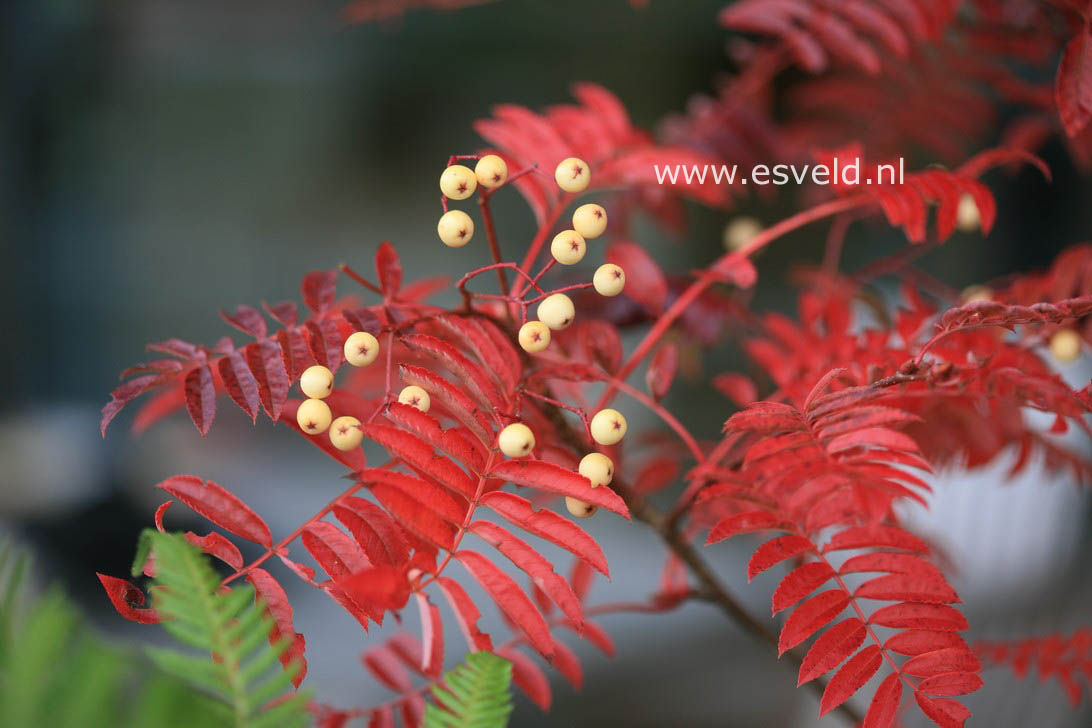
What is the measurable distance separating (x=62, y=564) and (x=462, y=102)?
6.02ft

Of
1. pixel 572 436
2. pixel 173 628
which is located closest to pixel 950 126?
pixel 572 436

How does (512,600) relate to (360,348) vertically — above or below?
below

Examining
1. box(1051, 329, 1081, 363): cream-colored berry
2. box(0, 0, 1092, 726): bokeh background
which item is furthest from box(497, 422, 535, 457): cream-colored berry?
box(0, 0, 1092, 726): bokeh background

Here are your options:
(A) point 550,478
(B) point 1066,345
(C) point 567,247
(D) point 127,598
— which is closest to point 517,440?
(A) point 550,478

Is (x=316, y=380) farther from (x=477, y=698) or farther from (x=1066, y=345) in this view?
(x=1066, y=345)

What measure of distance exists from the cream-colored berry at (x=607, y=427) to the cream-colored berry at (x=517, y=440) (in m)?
0.07

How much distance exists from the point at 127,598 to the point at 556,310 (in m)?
0.29

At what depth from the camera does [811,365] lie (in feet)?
2.05

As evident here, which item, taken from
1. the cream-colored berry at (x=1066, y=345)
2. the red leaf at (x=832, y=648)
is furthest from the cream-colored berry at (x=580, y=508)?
the cream-colored berry at (x=1066, y=345)

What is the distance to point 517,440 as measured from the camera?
16.2 inches

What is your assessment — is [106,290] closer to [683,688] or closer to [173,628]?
[683,688]

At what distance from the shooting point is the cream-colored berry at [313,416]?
45 centimetres

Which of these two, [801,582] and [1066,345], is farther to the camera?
[1066,345]

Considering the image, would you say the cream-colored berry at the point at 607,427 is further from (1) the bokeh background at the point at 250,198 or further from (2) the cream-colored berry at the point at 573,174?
(1) the bokeh background at the point at 250,198
